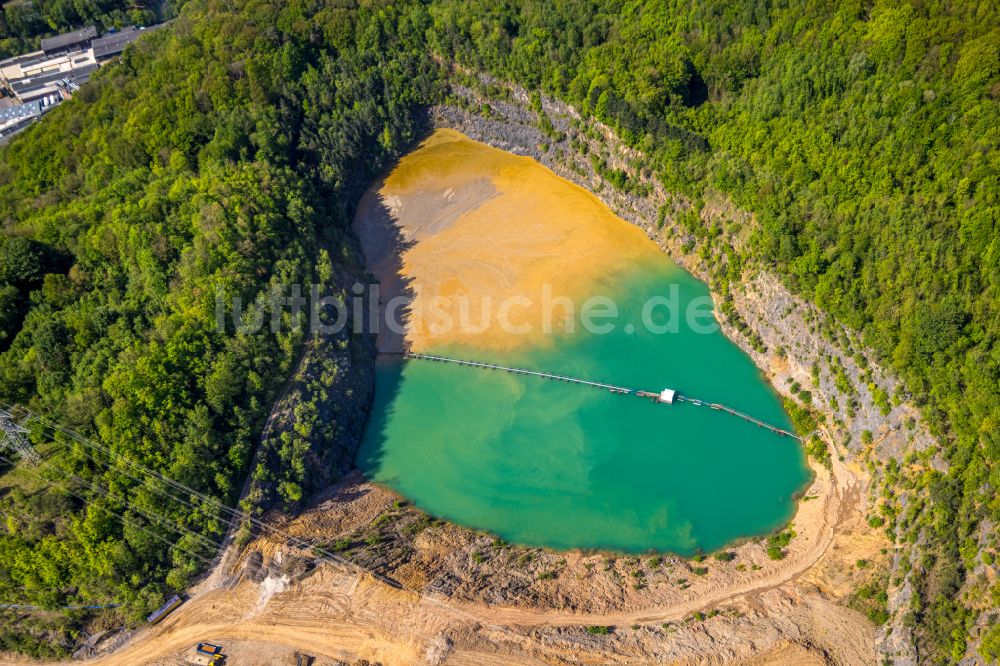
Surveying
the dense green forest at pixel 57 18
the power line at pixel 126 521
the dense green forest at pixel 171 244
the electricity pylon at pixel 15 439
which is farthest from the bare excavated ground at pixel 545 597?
the dense green forest at pixel 57 18

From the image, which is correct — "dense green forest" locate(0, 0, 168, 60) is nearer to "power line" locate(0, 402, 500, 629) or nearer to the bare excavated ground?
"power line" locate(0, 402, 500, 629)

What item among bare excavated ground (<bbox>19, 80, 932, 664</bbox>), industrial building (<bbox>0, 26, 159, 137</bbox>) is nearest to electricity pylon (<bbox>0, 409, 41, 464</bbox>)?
bare excavated ground (<bbox>19, 80, 932, 664</bbox>)

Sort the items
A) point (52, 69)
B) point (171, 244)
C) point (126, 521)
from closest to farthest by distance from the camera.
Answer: point (126, 521) < point (171, 244) < point (52, 69)

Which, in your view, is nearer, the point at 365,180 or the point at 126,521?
the point at 126,521

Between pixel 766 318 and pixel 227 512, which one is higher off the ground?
pixel 766 318

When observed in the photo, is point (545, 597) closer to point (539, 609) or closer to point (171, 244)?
point (539, 609)

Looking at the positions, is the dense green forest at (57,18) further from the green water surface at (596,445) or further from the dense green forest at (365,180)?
the green water surface at (596,445)

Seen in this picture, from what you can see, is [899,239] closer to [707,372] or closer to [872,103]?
[872,103]

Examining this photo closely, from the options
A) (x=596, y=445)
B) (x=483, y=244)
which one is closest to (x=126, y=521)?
(x=596, y=445)
